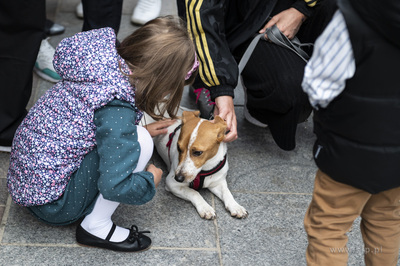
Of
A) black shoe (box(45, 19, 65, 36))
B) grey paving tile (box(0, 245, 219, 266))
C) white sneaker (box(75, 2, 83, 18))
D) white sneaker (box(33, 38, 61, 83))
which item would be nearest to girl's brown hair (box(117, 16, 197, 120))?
grey paving tile (box(0, 245, 219, 266))

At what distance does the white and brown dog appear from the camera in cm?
272

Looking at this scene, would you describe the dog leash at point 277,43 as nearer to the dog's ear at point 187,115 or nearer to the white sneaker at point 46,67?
the dog's ear at point 187,115

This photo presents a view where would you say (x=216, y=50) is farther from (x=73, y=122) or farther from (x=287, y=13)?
(x=73, y=122)

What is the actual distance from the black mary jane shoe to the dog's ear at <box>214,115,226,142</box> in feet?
2.12

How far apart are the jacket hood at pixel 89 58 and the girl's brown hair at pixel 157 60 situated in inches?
3.8

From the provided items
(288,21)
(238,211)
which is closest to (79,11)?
(288,21)

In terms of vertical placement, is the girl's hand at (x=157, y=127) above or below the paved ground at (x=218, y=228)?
above

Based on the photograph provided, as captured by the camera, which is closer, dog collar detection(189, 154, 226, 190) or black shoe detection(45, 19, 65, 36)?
dog collar detection(189, 154, 226, 190)

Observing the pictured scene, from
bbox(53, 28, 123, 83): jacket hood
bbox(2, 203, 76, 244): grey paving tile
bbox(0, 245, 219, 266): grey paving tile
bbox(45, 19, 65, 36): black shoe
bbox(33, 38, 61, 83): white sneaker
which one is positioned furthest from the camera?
bbox(45, 19, 65, 36): black shoe

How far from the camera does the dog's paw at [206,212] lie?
2.78m

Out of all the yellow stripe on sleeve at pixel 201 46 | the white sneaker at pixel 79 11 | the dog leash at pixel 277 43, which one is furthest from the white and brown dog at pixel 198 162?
the white sneaker at pixel 79 11

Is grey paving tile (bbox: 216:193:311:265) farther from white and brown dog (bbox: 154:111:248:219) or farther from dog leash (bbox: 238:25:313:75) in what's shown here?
dog leash (bbox: 238:25:313:75)

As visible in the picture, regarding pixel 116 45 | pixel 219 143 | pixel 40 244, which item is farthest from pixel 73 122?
pixel 219 143

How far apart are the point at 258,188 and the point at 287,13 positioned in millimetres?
1066
